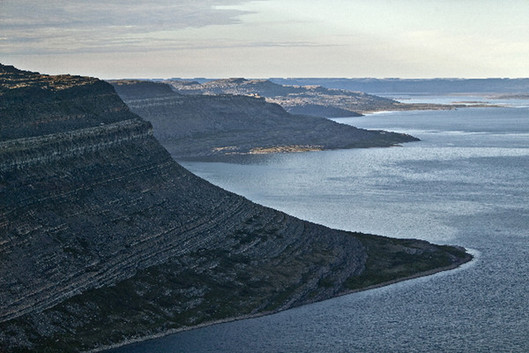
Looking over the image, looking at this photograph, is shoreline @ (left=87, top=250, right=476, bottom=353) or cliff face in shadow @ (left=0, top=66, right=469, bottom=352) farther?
cliff face in shadow @ (left=0, top=66, right=469, bottom=352)

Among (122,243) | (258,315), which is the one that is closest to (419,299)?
(258,315)

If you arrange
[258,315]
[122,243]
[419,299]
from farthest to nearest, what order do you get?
[122,243], [419,299], [258,315]

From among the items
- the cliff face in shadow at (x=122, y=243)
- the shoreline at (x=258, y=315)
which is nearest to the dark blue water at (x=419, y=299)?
the shoreline at (x=258, y=315)

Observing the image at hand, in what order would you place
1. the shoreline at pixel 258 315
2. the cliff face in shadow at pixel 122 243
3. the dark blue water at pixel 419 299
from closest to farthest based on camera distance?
the dark blue water at pixel 419 299
the shoreline at pixel 258 315
the cliff face in shadow at pixel 122 243

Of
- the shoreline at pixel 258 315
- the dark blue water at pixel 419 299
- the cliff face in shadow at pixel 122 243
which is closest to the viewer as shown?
the dark blue water at pixel 419 299

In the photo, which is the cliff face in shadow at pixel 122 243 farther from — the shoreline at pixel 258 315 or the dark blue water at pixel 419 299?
the dark blue water at pixel 419 299

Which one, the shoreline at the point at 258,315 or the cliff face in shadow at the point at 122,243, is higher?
the cliff face in shadow at the point at 122,243

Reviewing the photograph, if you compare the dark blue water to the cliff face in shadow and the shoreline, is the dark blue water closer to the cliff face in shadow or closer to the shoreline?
the shoreline

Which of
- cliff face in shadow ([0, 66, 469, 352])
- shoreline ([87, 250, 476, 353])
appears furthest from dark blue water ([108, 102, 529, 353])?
cliff face in shadow ([0, 66, 469, 352])

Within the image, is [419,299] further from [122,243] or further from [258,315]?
[122,243]

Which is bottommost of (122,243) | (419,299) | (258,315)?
(258,315)
